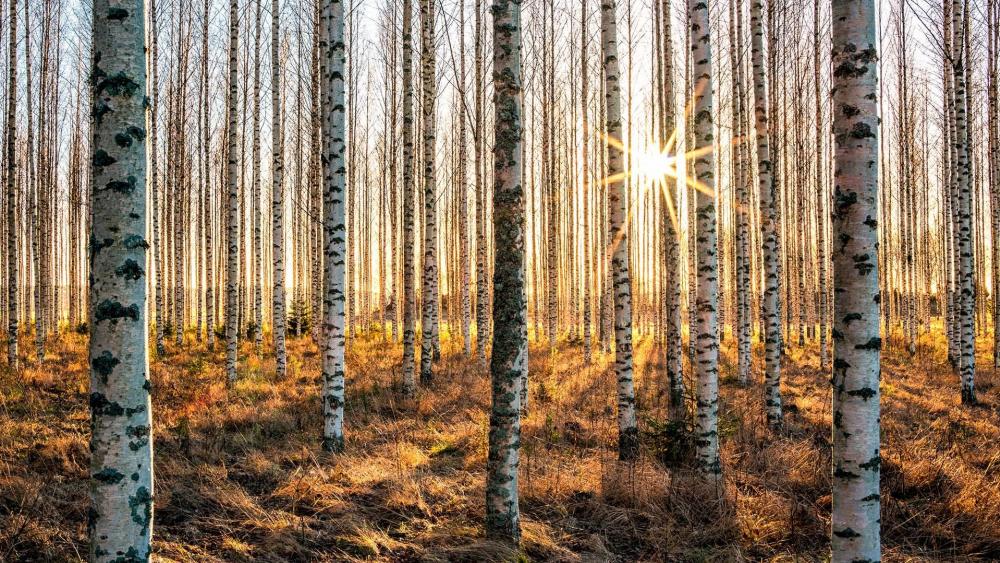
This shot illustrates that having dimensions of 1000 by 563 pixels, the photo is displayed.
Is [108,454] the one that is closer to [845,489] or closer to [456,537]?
[456,537]

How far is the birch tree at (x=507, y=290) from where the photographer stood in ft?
13.5

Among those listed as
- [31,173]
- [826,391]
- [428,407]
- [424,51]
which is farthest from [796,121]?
[31,173]

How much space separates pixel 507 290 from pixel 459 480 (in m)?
2.65

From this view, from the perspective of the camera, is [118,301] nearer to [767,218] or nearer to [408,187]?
[408,187]

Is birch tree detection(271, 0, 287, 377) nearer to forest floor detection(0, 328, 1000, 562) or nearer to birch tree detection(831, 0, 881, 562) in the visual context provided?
forest floor detection(0, 328, 1000, 562)

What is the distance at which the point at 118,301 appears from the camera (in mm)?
2594

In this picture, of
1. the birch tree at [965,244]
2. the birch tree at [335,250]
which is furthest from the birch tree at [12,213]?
the birch tree at [965,244]

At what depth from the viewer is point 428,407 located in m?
9.09

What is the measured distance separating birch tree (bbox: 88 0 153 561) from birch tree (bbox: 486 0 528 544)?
87.7 inches

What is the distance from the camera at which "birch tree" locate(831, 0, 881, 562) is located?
2.86m

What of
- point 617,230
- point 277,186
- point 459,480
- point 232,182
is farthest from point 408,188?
point 459,480

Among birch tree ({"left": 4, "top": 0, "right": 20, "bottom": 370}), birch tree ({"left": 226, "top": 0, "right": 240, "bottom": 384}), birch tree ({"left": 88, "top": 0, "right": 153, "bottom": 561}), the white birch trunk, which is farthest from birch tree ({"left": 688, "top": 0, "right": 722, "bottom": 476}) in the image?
birch tree ({"left": 4, "top": 0, "right": 20, "bottom": 370})

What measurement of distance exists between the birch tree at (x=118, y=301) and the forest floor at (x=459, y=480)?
1.60m

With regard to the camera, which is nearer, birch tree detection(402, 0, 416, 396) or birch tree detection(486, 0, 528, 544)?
birch tree detection(486, 0, 528, 544)
